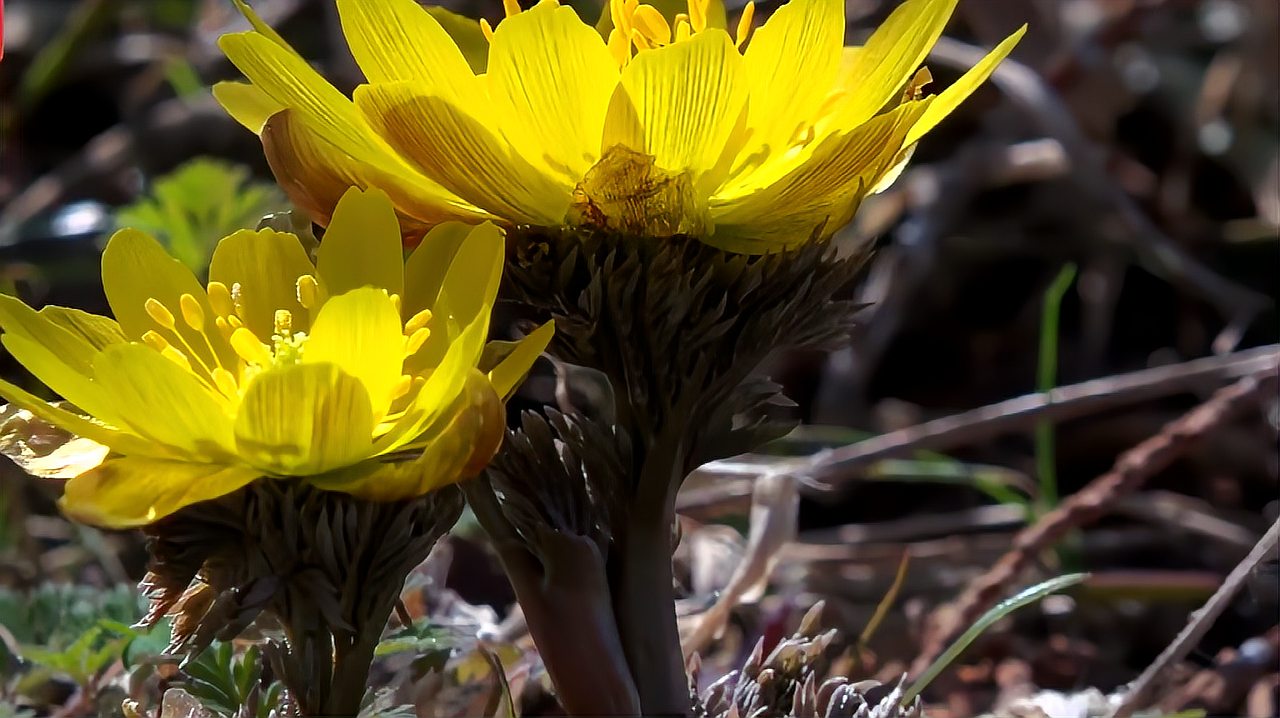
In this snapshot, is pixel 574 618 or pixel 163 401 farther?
pixel 574 618

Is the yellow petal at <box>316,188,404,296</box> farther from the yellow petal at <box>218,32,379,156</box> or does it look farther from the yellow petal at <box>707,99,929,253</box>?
the yellow petal at <box>707,99,929,253</box>

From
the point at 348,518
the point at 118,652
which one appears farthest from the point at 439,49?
the point at 118,652

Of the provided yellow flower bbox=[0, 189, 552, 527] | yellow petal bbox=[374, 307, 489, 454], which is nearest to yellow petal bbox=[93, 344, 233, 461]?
yellow flower bbox=[0, 189, 552, 527]

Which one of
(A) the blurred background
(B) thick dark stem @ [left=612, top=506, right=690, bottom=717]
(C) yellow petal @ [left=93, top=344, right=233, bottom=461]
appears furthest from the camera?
(A) the blurred background

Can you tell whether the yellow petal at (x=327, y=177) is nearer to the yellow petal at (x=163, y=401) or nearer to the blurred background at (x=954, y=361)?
the yellow petal at (x=163, y=401)

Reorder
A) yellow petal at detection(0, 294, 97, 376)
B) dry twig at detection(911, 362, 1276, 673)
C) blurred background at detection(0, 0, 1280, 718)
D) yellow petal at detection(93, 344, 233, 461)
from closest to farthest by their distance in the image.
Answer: yellow petal at detection(93, 344, 233, 461) → yellow petal at detection(0, 294, 97, 376) → blurred background at detection(0, 0, 1280, 718) → dry twig at detection(911, 362, 1276, 673)

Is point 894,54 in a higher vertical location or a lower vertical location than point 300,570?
higher

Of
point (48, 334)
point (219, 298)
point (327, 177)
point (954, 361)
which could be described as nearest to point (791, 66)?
point (327, 177)

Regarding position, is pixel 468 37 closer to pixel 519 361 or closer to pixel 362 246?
pixel 362 246
